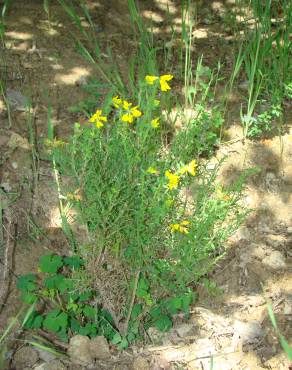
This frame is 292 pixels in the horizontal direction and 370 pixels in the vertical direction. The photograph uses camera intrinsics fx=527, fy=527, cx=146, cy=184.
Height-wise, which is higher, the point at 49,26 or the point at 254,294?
the point at 49,26

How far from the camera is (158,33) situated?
4.38 meters

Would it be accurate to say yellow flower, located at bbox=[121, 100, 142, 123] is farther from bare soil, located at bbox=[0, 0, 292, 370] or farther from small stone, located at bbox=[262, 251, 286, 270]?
small stone, located at bbox=[262, 251, 286, 270]

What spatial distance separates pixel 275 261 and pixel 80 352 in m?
1.20

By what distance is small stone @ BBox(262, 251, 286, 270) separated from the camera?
296cm

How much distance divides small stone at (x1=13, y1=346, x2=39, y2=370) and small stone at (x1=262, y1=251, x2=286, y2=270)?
1.34 metres

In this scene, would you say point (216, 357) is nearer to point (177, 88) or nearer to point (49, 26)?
point (177, 88)

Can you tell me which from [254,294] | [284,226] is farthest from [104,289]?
[284,226]

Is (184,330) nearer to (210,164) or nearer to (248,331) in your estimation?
(248,331)

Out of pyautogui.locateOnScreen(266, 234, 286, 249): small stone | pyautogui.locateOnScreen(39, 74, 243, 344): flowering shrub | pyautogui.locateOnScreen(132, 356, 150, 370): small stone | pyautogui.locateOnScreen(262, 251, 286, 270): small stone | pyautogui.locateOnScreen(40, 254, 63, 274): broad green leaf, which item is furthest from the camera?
pyautogui.locateOnScreen(266, 234, 286, 249): small stone

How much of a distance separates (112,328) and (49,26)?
8.65 ft

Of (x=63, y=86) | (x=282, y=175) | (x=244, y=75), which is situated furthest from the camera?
(x=244, y=75)

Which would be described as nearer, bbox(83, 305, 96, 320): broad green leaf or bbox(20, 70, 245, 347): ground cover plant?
bbox(20, 70, 245, 347): ground cover plant

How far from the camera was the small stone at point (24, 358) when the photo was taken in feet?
8.30

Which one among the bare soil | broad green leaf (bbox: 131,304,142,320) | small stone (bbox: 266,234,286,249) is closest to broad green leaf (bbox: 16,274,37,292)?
the bare soil
